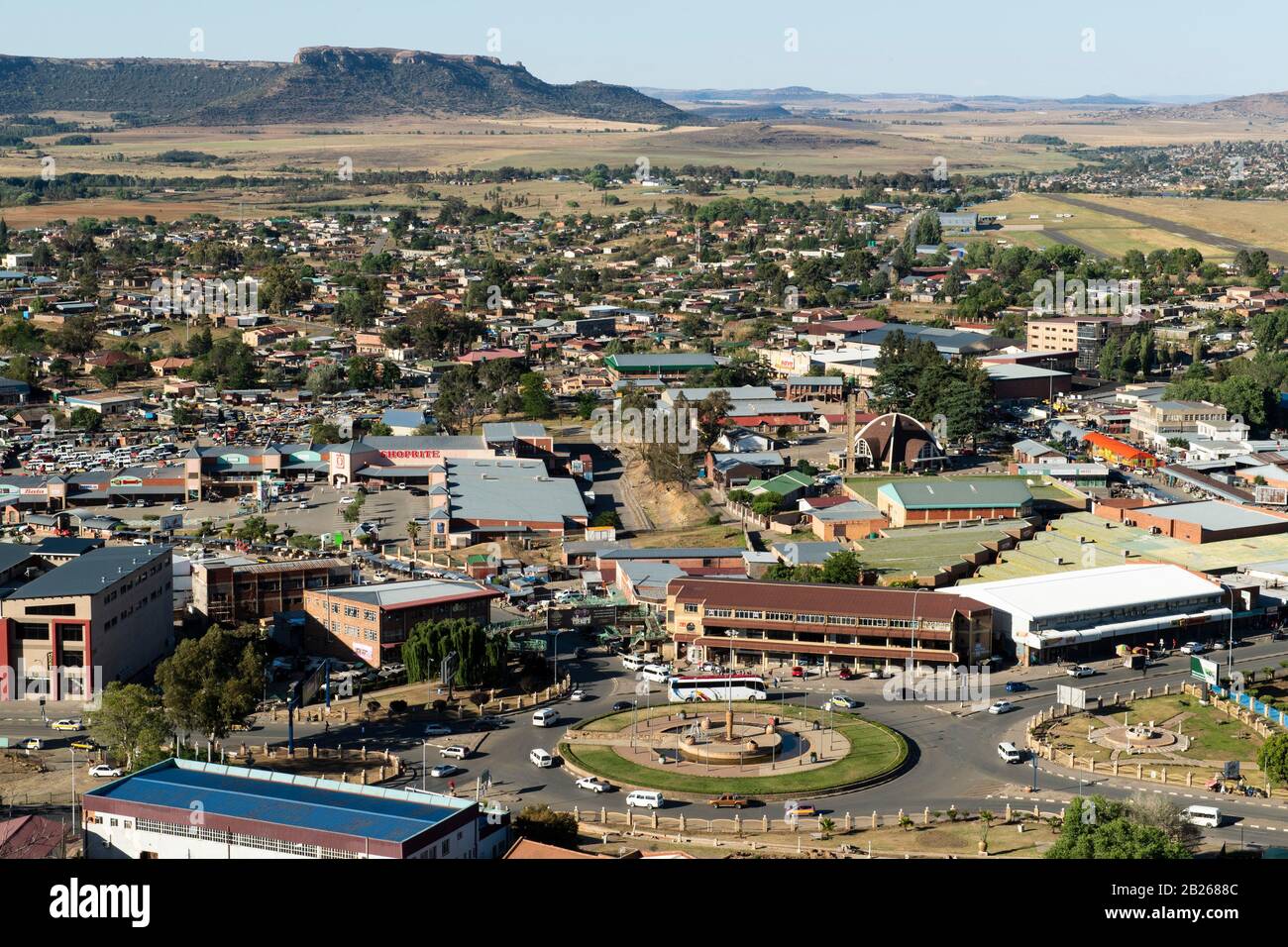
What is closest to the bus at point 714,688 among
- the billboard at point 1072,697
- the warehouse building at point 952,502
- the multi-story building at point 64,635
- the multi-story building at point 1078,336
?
the billboard at point 1072,697

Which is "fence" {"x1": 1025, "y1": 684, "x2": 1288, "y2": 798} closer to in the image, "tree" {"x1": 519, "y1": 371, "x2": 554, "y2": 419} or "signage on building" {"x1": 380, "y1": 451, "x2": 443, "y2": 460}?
"signage on building" {"x1": 380, "y1": 451, "x2": 443, "y2": 460}

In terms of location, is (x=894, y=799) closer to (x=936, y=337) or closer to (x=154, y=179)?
(x=936, y=337)

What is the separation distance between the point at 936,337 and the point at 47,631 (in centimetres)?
3658

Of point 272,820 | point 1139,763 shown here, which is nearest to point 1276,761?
point 1139,763

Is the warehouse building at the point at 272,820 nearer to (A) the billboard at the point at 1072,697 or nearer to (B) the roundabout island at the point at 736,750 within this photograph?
(B) the roundabout island at the point at 736,750

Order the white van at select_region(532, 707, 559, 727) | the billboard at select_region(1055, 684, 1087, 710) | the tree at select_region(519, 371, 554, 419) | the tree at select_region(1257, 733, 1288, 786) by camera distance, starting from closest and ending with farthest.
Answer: the tree at select_region(1257, 733, 1288, 786) → the white van at select_region(532, 707, 559, 727) → the billboard at select_region(1055, 684, 1087, 710) → the tree at select_region(519, 371, 554, 419)

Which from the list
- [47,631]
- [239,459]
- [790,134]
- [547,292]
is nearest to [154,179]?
[547,292]

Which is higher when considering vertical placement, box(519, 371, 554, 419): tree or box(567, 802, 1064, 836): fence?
box(519, 371, 554, 419): tree

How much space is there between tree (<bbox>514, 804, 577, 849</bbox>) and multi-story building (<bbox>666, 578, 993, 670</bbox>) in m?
7.96

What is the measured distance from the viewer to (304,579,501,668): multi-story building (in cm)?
2548

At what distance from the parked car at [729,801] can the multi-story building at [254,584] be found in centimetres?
1026

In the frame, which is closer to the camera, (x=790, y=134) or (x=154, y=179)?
(x=154, y=179)

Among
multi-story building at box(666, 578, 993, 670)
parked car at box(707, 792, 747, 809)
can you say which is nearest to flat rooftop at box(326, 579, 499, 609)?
multi-story building at box(666, 578, 993, 670)

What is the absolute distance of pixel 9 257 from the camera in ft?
254
